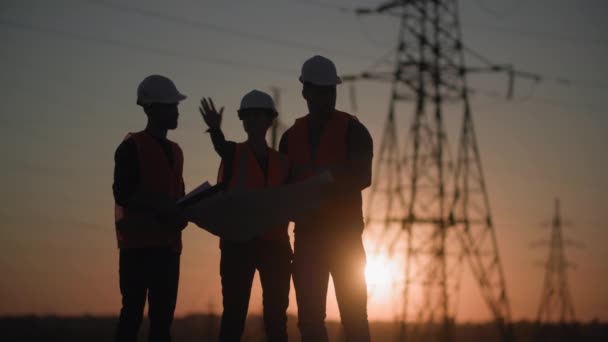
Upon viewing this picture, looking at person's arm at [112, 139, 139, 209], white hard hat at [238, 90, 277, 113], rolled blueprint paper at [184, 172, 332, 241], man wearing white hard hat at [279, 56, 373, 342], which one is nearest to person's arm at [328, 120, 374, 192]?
man wearing white hard hat at [279, 56, 373, 342]

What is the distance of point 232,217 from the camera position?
8641mm

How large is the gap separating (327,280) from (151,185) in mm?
1795

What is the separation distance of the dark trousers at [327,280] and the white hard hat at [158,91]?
174 cm

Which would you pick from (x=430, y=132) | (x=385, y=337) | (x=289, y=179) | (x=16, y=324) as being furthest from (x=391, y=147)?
(x=289, y=179)

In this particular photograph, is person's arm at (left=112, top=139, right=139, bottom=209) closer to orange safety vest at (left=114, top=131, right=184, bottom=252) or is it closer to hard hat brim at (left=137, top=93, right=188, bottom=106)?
orange safety vest at (left=114, top=131, right=184, bottom=252)

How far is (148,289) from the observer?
9.02 m

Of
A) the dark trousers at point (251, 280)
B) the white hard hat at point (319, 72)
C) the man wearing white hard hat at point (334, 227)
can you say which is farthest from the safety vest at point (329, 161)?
the dark trousers at point (251, 280)

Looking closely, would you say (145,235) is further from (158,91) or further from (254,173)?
(158,91)

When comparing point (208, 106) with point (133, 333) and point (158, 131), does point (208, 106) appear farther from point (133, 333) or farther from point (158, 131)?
point (133, 333)

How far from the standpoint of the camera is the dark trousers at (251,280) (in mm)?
9055

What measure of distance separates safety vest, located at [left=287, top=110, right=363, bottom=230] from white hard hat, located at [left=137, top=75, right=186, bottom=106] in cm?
113

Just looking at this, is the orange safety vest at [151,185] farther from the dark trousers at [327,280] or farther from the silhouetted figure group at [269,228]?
the dark trousers at [327,280]

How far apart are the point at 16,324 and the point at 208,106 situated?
24.1 m

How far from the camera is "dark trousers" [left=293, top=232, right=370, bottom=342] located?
853 centimetres
